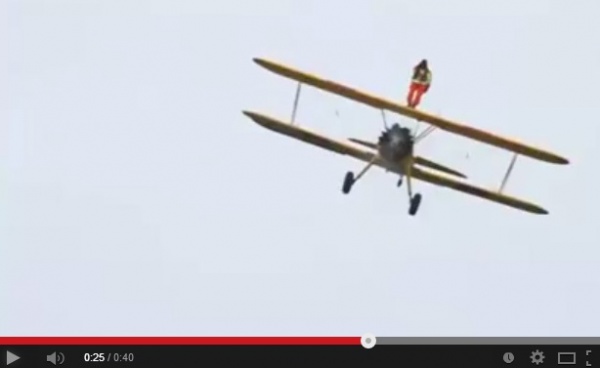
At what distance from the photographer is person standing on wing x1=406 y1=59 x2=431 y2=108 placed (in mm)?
30953

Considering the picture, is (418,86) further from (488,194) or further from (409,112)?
(488,194)

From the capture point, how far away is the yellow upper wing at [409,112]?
101ft

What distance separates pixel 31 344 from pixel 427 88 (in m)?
17.0

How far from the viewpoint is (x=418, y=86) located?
3106 cm

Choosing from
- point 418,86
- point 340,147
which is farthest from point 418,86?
point 340,147
